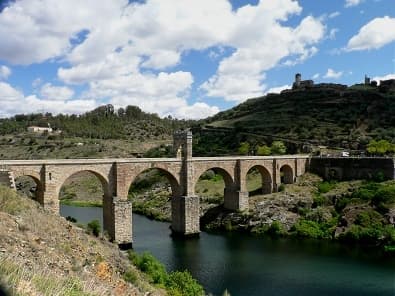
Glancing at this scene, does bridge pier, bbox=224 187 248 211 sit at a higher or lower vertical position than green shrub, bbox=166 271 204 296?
higher

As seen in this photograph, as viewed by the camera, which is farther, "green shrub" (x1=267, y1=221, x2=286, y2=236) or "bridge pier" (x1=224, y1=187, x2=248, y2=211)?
"bridge pier" (x1=224, y1=187, x2=248, y2=211)

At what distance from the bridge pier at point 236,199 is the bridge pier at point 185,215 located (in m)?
5.31

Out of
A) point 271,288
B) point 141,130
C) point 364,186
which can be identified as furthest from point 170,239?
point 141,130

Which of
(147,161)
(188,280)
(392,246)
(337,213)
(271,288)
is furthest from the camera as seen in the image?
(337,213)

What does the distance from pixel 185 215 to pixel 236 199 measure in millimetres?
6454

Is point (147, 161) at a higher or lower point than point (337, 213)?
higher

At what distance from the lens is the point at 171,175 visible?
114ft

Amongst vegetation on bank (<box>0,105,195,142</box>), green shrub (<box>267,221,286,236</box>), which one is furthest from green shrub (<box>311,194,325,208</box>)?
vegetation on bank (<box>0,105,195,142</box>)

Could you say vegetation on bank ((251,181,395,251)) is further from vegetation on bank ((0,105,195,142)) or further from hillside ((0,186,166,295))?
vegetation on bank ((0,105,195,142))

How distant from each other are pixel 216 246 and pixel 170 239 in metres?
3.88

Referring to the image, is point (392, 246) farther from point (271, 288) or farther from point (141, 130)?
point (141, 130)

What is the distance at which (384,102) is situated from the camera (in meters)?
72.7

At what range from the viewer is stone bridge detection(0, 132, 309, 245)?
2761 centimetres

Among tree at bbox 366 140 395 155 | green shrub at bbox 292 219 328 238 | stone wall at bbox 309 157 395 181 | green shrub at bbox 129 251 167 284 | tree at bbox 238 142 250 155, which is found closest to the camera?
green shrub at bbox 129 251 167 284
